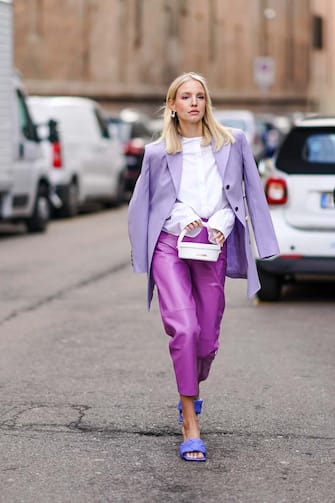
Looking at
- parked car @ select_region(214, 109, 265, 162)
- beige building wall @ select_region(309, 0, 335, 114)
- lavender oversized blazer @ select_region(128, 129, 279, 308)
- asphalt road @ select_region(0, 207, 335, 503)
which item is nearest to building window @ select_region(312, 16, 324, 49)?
beige building wall @ select_region(309, 0, 335, 114)

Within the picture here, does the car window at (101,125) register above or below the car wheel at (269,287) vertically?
above

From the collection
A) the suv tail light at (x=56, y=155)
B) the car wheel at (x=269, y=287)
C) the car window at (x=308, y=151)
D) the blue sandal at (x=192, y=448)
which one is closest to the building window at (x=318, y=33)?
the suv tail light at (x=56, y=155)

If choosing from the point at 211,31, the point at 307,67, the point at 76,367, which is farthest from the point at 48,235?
the point at 307,67

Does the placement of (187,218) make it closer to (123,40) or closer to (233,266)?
(233,266)

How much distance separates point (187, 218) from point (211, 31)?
59.9 m

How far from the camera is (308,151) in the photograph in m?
11.4

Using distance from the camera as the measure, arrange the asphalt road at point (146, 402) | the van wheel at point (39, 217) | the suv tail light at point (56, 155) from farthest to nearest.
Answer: the suv tail light at point (56, 155)
the van wheel at point (39, 217)
the asphalt road at point (146, 402)

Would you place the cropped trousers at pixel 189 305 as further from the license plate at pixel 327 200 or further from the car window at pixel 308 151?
the car window at pixel 308 151

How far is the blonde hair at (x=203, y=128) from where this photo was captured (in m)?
6.06

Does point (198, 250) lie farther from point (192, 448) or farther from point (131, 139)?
point (131, 139)

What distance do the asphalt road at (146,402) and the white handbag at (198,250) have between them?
2.78 feet

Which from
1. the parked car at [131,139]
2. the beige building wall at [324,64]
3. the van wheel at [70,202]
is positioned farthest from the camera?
the beige building wall at [324,64]

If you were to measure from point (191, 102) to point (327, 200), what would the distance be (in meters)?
5.22

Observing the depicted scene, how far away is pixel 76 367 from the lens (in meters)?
8.34
